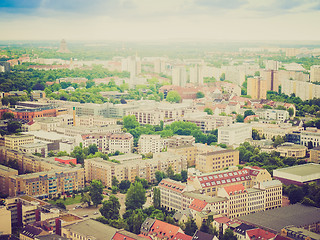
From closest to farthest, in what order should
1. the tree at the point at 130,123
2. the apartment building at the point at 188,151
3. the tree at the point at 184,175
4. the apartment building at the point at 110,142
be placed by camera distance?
the tree at the point at 184,175 < the apartment building at the point at 188,151 < the apartment building at the point at 110,142 < the tree at the point at 130,123

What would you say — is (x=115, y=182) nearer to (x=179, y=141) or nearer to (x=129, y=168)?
(x=129, y=168)

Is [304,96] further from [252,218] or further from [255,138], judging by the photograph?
[252,218]

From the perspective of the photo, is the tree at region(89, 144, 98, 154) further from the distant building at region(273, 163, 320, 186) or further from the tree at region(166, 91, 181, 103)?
the tree at region(166, 91, 181, 103)

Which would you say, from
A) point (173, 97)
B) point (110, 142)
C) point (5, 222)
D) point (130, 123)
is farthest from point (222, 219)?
point (173, 97)

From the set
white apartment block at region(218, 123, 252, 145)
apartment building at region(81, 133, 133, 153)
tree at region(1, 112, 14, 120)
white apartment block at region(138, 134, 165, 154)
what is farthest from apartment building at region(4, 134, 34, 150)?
white apartment block at region(218, 123, 252, 145)

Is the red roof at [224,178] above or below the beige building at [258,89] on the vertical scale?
below

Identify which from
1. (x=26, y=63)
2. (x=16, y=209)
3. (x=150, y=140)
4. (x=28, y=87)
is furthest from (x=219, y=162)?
(x=26, y=63)

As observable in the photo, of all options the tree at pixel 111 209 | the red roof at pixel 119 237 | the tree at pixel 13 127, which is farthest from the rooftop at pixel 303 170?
the tree at pixel 13 127

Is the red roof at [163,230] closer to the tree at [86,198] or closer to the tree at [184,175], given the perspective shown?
the tree at [86,198]
